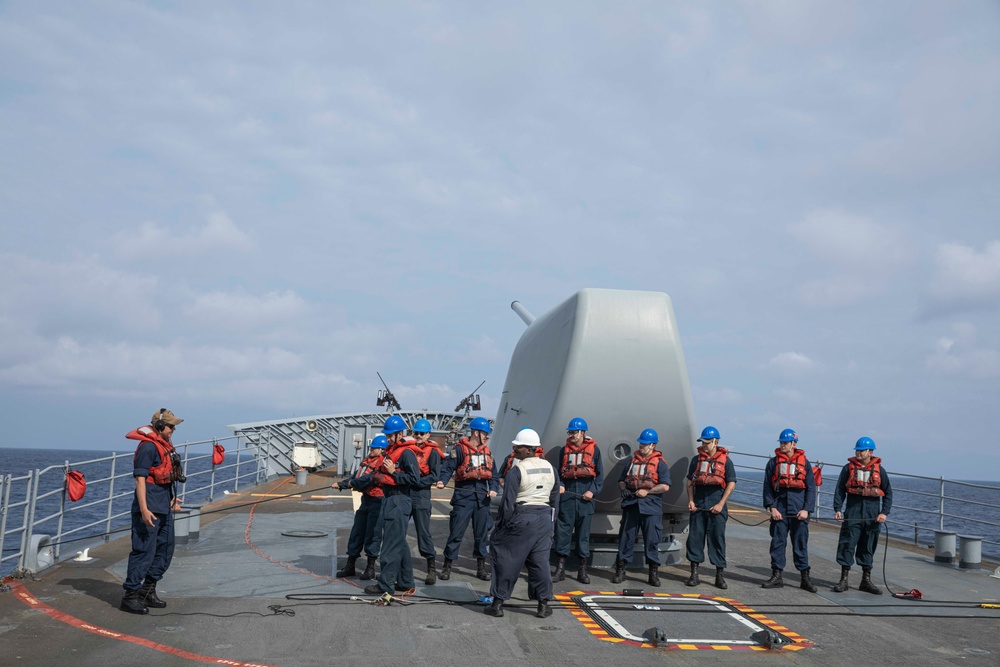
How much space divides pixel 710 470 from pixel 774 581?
1.54 m

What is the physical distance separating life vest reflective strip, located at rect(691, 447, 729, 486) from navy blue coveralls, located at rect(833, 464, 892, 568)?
1.35 meters

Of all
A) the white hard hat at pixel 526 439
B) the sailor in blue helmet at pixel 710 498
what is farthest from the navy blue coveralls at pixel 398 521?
the sailor in blue helmet at pixel 710 498

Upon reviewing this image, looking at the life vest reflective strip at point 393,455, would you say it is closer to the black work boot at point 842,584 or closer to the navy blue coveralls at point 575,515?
the navy blue coveralls at point 575,515

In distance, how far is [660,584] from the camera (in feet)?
30.6

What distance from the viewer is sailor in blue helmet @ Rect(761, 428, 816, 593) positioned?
370 inches

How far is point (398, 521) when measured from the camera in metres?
8.22

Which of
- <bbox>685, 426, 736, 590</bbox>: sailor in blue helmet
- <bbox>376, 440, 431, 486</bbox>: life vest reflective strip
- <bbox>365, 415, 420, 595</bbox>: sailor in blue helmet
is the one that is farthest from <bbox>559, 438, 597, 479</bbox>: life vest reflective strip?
<bbox>365, 415, 420, 595</bbox>: sailor in blue helmet

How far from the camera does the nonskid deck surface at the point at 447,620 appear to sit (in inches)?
248

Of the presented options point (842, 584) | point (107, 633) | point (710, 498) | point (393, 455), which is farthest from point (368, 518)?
point (842, 584)

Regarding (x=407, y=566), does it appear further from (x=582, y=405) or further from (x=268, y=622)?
(x=582, y=405)

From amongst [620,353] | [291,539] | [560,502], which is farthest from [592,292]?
[291,539]

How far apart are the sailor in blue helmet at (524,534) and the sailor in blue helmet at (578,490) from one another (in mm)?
1487

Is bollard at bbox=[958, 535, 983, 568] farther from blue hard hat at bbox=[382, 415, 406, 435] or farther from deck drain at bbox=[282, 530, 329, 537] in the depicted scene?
deck drain at bbox=[282, 530, 329, 537]

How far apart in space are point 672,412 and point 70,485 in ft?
21.6
